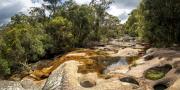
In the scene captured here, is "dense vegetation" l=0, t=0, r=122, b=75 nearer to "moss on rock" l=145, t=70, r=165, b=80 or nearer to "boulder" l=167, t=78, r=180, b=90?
"moss on rock" l=145, t=70, r=165, b=80

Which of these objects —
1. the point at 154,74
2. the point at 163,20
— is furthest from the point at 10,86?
the point at 163,20

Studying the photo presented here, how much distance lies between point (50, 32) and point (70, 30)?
21.3 ft

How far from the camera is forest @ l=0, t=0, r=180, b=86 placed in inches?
2483

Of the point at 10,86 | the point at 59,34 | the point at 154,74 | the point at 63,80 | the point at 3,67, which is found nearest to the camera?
the point at 63,80

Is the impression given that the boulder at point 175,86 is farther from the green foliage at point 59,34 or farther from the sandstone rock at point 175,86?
the green foliage at point 59,34

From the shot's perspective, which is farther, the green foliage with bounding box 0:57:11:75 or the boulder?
the green foliage with bounding box 0:57:11:75

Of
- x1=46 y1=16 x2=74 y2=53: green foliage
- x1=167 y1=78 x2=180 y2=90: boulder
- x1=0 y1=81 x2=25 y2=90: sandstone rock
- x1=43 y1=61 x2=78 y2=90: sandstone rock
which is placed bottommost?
x1=0 y1=81 x2=25 y2=90: sandstone rock

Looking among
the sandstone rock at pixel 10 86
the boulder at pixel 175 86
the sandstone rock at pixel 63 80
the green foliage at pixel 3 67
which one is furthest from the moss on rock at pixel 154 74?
the green foliage at pixel 3 67

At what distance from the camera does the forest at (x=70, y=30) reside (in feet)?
207

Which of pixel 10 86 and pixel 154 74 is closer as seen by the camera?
pixel 154 74

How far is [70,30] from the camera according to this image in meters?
96.3

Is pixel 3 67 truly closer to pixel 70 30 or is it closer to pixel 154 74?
pixel 154 74

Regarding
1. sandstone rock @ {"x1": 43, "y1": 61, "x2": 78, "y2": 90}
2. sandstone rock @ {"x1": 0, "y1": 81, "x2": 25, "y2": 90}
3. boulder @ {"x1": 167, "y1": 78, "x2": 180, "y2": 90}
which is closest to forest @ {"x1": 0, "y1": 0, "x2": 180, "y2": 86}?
sandstone rock @ {"x1": 0, "y1": 81, "x2": 25, "y2": 90}

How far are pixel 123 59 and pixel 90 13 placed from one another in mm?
42599
